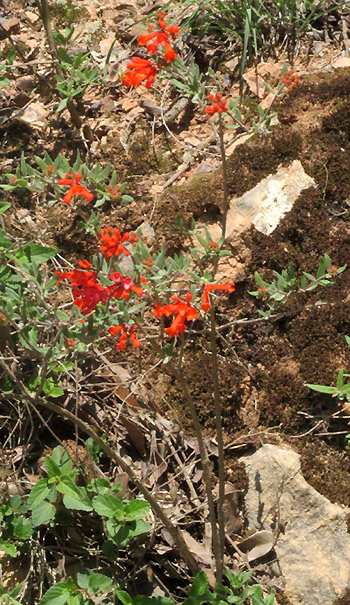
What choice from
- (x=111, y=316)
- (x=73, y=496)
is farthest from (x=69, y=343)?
(x=73, y=496)

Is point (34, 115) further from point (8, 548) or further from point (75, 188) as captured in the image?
point (8, 548)

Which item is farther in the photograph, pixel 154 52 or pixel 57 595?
pixel 57 595

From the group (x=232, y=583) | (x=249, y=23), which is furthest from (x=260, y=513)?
(x=249, y=23)

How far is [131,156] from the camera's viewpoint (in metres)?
4.33

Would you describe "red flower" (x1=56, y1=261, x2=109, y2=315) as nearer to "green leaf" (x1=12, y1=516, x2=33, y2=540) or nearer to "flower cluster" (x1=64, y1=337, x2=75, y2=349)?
"flower cluster" (x1=64, y1=337, x2=75, y2=349)

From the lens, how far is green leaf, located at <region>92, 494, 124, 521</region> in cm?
282

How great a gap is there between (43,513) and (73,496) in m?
0.15

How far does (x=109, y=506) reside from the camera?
2834 millimetres

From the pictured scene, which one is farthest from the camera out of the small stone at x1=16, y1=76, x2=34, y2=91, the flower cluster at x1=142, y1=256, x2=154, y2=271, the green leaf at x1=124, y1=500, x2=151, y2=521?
the small stone at x1=16, y1=76, x2=34, y2=91

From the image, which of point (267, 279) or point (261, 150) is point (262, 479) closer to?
point (267, 279)

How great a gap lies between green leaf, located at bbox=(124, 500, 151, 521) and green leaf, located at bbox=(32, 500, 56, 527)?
32 cm

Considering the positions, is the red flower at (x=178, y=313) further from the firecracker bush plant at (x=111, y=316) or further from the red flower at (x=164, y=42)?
the red flower at (x=164, y=42)

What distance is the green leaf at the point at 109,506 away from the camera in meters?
2.82

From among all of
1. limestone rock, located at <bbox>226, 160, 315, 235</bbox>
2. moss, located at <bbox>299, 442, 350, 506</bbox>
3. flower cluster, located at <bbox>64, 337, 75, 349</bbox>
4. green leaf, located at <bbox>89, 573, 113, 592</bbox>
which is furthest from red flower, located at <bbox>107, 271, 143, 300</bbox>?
limestone rock, located at <bbox>226, 160, 315, 235</bbox>
